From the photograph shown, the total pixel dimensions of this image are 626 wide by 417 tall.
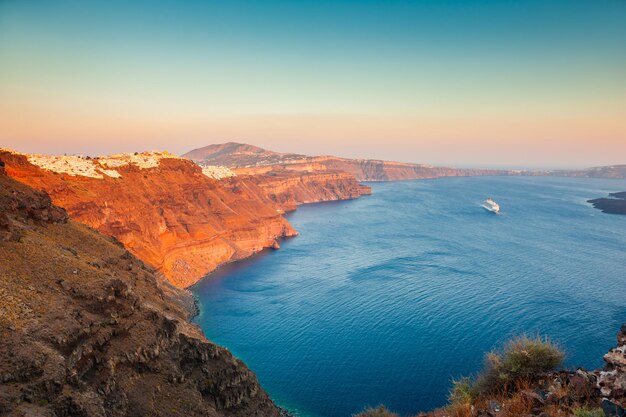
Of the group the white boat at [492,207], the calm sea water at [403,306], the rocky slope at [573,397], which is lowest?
the calm sea water at [403,306]

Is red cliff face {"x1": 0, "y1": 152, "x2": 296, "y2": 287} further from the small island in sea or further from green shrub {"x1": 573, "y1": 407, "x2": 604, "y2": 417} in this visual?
the small island in sea

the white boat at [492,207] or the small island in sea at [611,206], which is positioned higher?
the small island in sea at [611,206]

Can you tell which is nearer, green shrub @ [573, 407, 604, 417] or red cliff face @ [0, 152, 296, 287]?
green shrub @ [573, 407, 604, 417]

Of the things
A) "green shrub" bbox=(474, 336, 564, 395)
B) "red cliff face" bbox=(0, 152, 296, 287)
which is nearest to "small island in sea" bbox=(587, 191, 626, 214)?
"red cliff face" bbox=(0, 152, 296, 287)

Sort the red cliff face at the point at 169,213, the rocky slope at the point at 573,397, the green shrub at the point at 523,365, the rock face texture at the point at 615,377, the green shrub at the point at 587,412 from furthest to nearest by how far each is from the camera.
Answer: the red cliff face at the point at 169,213 < the green shrub at the point at 523,365 < the rock face texture at the point at 615,377 < the rocky slope at the point at 573,397 < the green shrub at the point at 587,412

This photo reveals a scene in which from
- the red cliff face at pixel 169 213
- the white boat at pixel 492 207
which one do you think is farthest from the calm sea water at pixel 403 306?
the white boat at pixel 492 207

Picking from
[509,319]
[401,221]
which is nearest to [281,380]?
[509,319]

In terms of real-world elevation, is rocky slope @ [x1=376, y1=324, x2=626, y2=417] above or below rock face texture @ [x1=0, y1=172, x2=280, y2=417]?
above

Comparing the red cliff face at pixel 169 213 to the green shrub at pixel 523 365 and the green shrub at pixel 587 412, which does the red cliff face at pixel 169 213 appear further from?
the green shrub at pixel 587 412

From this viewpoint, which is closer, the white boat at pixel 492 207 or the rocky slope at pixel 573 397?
the rocky slope at pixel 573 397
